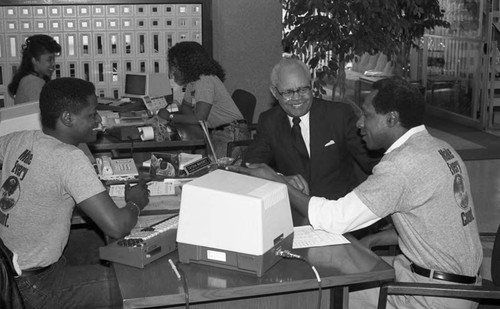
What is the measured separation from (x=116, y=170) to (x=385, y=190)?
1842 millimetres

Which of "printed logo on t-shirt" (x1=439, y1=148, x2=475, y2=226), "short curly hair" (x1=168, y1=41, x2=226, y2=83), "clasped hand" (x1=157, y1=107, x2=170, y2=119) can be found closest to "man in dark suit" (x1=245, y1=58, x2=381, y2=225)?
"printed logo on t-shirt" (x1=439, y1=148, x2=475, y2=226)

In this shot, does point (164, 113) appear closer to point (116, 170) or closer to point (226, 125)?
point (226, 125)

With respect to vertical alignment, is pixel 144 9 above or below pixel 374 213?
above

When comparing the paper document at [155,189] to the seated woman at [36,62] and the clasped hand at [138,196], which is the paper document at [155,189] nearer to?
the clasped hand at [138,196]

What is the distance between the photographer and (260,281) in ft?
8.21

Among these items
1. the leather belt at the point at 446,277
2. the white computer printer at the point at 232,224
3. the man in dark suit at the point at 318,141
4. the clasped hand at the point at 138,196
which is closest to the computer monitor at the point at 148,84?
the man in dark suit at the point at 318,141

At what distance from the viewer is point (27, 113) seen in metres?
4.28

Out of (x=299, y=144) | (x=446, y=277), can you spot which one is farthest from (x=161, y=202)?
(x=446, y=277)

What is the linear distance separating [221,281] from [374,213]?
0.65 metres

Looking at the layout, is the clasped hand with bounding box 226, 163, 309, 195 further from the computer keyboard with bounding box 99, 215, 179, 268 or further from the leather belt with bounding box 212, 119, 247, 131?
the leather belt with bounding box 212, 119, 247, 131

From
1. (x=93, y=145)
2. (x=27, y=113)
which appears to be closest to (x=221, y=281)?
(x=27, y=113)

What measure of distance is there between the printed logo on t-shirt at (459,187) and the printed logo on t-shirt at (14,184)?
1.61m

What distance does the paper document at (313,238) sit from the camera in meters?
2.84

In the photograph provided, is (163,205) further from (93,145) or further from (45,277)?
(93,145)
